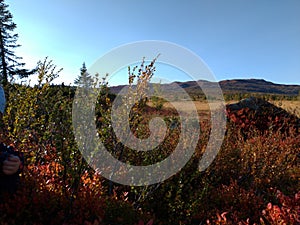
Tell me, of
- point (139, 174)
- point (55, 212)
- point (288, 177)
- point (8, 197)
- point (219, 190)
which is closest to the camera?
point (8, 197)

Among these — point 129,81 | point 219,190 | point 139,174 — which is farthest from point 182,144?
point 129,81

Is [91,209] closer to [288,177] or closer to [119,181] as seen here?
[119,181]

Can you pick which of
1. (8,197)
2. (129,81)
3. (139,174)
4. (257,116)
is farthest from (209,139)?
(257,116)

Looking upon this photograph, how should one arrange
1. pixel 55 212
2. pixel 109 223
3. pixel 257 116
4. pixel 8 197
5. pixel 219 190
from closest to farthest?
pixel 8 197
pixel 55 212
pixel 109 223
pixel 219 190
pixel 257 116

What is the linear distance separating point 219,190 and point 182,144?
0.91 m

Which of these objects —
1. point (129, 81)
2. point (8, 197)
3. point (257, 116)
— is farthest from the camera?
point (257, 116)

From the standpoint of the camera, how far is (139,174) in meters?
3.38

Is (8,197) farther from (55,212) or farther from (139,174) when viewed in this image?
(139,174)

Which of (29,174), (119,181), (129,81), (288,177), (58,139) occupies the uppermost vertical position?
(129,81)

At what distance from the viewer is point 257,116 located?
33.3 feet

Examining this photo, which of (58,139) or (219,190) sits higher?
(58,139)

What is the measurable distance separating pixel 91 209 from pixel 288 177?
426 centimetres

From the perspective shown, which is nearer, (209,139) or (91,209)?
(91,209)

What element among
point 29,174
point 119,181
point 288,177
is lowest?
point 288,177
